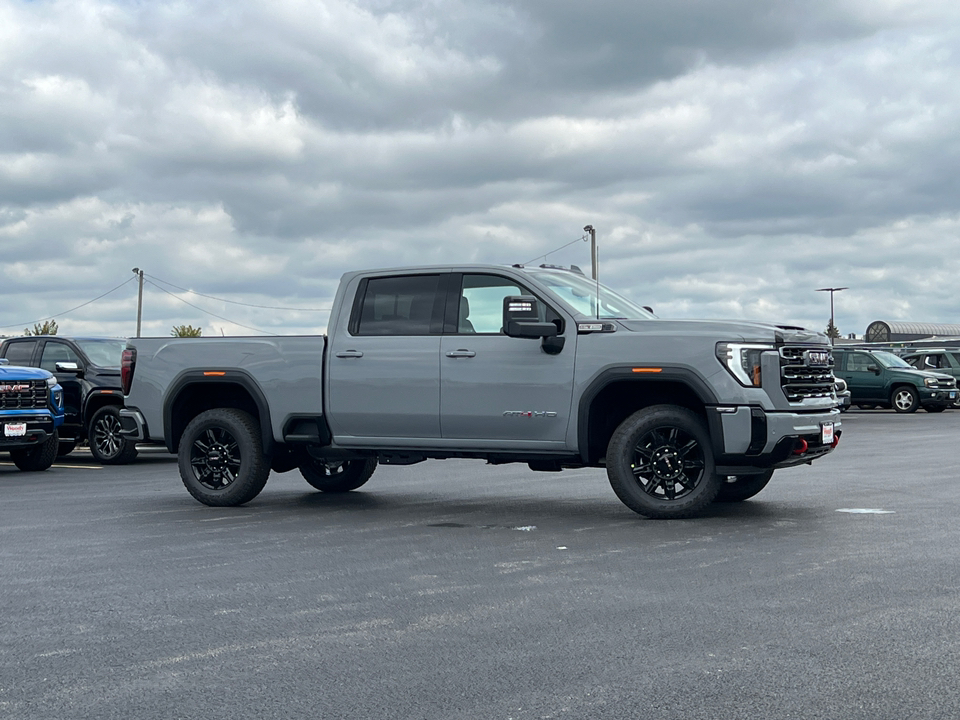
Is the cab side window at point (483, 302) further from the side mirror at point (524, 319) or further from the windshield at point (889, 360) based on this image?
the windshield at point (889, 360)

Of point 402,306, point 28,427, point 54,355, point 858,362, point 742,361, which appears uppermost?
point 858,362

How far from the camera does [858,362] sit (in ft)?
112

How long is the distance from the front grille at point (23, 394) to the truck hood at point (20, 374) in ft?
0.16

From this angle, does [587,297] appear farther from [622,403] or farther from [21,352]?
[21,352]

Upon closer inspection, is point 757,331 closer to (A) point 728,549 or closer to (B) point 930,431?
(A) point 728,549

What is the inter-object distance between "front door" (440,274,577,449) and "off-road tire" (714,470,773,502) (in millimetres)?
1988

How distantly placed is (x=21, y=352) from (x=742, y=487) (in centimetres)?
1240

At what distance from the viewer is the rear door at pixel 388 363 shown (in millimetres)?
10133

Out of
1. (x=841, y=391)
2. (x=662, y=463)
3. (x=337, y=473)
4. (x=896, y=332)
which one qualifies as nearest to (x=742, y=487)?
(x=662, y=463)

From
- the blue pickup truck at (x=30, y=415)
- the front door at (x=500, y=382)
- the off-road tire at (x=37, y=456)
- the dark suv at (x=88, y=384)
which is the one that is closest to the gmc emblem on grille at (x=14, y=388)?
the blue pickup truck at (x=30, y=415)

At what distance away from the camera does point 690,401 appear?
9.73 metres

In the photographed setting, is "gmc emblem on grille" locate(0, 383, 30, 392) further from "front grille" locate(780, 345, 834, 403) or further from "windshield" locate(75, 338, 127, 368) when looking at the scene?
"front grille" locate(780, 345, 834, 403)

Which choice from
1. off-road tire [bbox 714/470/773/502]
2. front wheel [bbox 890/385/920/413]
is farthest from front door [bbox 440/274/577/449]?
front wheel [bbox 890/385/920/413]

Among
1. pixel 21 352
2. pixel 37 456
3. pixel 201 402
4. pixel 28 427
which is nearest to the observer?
pixel 201 402
